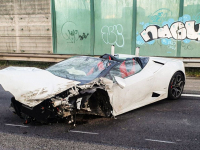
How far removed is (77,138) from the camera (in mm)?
4238

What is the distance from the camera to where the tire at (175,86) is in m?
6.36

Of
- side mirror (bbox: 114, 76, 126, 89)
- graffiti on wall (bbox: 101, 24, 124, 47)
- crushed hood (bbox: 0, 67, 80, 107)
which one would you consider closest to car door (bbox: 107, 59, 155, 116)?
side mirror (bbox: 114, 76, 126, 89)

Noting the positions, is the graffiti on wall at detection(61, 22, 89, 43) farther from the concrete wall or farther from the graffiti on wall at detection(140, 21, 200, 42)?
the graffiti on wall at detection(140, 21, 200, 42)

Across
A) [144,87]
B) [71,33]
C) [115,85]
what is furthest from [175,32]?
[115,85]

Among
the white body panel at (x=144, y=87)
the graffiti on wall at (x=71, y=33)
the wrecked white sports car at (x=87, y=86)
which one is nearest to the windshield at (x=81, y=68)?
the wrecked white sports car at (x=87, y=86)

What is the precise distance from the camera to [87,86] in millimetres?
4434

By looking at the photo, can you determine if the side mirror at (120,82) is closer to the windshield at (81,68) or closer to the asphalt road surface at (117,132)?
the windshield at (81,68)

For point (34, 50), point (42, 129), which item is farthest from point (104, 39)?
point (42, 129)

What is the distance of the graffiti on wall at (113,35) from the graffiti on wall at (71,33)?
3.12 feet

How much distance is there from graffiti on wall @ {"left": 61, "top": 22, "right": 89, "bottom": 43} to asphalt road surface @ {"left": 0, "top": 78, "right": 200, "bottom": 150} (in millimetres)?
7505

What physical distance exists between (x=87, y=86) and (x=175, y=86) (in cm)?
304

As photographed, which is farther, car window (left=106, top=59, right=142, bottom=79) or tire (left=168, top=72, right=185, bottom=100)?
tire (left=168, top=72, right=185, bottom=100)

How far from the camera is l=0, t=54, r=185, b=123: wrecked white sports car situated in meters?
4.27

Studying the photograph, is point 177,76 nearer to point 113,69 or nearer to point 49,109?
point 113,69
